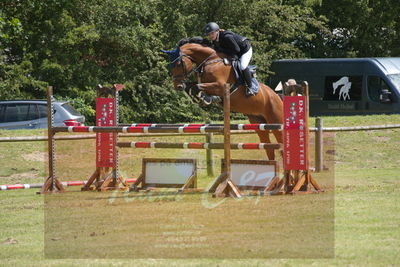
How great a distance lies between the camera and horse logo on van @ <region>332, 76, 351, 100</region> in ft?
84.1

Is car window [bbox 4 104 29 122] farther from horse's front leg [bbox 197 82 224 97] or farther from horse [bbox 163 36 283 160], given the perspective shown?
horse's front leg [bbox 197 82 224 97]

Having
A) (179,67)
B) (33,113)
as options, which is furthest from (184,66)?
(33,113)

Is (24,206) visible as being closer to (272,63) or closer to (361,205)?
(361,205)

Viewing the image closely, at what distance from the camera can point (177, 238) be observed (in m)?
7.09

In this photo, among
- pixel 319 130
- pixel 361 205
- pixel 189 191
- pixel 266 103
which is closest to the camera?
pixel 361 205

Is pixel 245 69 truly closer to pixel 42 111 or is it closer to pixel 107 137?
pixel 107 137

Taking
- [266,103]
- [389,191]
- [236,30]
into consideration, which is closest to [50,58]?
[236,30]

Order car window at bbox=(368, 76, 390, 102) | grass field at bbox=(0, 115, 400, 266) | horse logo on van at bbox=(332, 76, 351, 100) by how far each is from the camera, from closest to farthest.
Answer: grass field at bbox=(0, 115, 400, 266) < car window at bbox=(368, 76, 390, 102) < horse logo on van at bbox=(332, 76, 351, 100)

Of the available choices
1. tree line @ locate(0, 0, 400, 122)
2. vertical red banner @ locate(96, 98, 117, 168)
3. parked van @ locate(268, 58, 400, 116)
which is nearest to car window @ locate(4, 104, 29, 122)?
tree line @ locate(0, 0, 400, 122)

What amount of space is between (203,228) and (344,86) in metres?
19.0

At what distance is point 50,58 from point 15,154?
30.1ft

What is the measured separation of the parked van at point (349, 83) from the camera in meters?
24.6

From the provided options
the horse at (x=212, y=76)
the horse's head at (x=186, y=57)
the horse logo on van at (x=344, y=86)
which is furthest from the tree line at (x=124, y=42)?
the horse at (x=212, y=76)

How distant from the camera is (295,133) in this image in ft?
33.4
